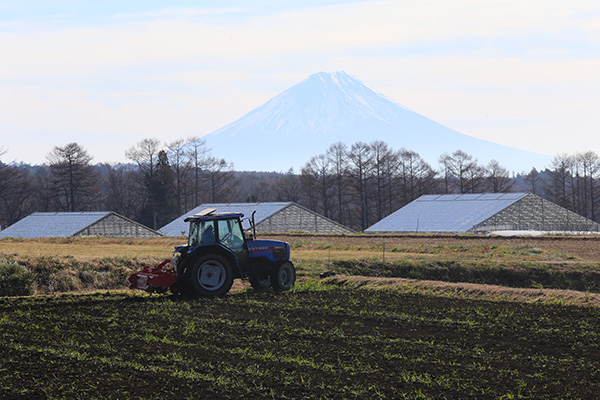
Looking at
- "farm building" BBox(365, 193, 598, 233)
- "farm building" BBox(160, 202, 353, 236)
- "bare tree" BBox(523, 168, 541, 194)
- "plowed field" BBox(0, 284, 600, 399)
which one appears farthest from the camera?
"bare tree" BBox(523, 168, 541, 194)

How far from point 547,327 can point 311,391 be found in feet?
21.5

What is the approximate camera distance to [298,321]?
15250 mm

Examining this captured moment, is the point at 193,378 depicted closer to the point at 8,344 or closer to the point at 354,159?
the point at 8,344

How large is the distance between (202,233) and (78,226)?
5307 cm

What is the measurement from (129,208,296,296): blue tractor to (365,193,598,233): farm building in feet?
156

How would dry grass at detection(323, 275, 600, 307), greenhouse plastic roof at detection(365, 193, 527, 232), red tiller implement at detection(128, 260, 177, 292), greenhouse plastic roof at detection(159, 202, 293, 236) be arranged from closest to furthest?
1. dry grass at detection(323, 275, 600, 307)
2. red tiller implement at detection(128, 260, 177, 292)
3. greenhouse plastic roof at detection(365, 193, 527, 232)
4. greenhouse plastic roof at detection(159, 202, 293, 236)

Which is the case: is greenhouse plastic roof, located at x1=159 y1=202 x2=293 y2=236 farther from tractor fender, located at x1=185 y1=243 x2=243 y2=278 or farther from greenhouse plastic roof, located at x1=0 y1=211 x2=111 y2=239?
tractor fender, located at x1=185 y1=243 x2=243 y2=278

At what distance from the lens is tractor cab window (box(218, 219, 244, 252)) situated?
64.2ft

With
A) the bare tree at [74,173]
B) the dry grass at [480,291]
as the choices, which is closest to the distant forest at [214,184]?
the bare tree at [74,173]

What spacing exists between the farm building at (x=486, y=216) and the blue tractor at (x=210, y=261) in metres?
47.7

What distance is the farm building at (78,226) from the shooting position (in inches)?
2697

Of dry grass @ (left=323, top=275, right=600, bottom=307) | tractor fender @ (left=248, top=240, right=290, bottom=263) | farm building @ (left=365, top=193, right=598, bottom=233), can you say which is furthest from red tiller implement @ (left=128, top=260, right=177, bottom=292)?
farm building @ (left=365, top=193, right=598, bottom=233)

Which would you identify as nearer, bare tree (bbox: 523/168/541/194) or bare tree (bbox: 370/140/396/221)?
bare tree (bbox: 370/140/396/221)

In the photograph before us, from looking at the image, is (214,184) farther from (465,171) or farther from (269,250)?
(269,250)
